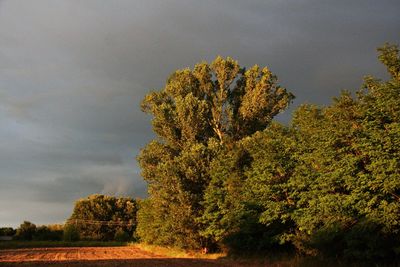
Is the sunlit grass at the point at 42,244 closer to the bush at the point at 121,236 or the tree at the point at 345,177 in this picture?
the bush at the point at 121,236

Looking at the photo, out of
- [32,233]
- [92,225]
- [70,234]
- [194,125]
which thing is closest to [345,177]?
[194,125]

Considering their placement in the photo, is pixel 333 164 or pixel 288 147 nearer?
pixel 333 164

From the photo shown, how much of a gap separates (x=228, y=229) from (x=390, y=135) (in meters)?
19.5

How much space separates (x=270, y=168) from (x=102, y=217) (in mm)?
88998

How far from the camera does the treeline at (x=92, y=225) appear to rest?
97500mm

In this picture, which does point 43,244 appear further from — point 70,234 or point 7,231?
point 7,231

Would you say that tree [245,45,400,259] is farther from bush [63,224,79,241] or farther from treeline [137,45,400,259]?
bush [63,224,79,241]

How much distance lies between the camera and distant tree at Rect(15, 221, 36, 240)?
316 feet

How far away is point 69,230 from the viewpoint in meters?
95.1

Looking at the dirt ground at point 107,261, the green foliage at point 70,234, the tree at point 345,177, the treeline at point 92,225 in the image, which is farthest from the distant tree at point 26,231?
the tree at point 345,177

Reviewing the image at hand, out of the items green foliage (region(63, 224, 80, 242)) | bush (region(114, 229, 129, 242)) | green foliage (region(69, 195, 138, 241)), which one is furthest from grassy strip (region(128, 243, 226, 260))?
green foliage (region(69, 195, 138, 241))

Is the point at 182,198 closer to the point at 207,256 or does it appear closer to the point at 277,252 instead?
the point at 207,256

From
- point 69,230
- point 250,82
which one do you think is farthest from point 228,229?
point 69,230

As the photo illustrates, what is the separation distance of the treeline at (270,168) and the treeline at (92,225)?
149ft
